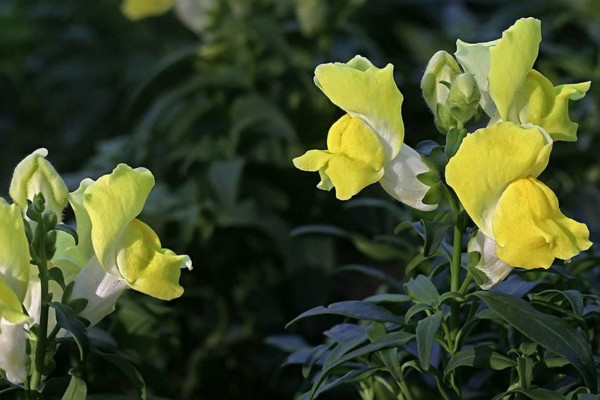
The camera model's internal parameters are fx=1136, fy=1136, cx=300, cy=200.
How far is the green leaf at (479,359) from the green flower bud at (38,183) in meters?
0.51

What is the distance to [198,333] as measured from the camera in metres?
2.70

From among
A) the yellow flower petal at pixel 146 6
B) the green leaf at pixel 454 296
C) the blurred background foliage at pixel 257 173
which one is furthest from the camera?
the yellow flower petal at pixel 146 6

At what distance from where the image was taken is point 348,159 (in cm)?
130

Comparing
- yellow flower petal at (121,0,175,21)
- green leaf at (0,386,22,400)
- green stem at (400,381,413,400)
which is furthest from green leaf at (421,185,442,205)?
yellow flower petal at (121,0,175,21)

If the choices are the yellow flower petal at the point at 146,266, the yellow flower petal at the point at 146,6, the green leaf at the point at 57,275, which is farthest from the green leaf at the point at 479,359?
the yellow flower petal at the point at 146,6

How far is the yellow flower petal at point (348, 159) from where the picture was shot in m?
1.29

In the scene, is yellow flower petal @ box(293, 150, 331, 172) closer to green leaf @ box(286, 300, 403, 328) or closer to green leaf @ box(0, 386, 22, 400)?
green leaf @ box(286, 300, 403, 328)

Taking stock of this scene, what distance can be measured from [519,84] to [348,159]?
0.69 feet

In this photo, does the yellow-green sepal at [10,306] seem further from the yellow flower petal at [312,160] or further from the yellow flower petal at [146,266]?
the yellow flower petal at [312,160]

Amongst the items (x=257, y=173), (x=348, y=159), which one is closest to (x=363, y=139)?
(x=348, y=159)

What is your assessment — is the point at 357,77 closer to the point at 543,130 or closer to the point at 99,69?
the point at 543,130

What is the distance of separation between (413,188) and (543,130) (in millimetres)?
178

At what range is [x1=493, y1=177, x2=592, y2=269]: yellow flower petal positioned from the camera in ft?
4.02

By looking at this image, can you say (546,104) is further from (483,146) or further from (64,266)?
(64,266)
